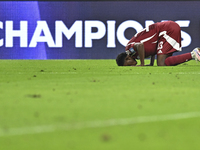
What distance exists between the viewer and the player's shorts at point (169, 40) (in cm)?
896

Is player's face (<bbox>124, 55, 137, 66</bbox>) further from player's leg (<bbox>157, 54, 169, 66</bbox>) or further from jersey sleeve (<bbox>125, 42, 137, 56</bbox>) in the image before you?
player's leg (<bbox>157, 54, 169, 66</bbox>)

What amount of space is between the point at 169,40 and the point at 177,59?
17.9 inches

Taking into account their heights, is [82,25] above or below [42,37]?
above

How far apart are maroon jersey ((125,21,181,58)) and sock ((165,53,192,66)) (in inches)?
6.8

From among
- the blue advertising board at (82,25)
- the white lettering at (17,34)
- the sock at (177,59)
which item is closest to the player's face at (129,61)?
the sock at (177,59)

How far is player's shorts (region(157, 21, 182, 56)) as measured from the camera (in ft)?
29.4

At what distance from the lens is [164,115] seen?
9.20 feet

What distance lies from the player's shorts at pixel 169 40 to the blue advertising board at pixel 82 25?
223 inches

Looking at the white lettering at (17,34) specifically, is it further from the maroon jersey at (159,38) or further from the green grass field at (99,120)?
the green grass field at (99,120)

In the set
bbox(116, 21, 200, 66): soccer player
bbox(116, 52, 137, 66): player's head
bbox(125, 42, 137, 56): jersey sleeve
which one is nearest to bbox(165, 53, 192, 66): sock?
bbox(116, 21, 200, 66): soccer player

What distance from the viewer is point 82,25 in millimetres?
14898

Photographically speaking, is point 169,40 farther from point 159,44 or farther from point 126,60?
point 126,60

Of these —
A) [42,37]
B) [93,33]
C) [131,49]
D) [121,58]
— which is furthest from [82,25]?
[131,49]

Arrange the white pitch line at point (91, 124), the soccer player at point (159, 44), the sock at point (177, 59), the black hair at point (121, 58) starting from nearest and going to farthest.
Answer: the white pitch line at point (91, 124), the sock at point (177, 59), the soccer player at point (159, 44), the black hair at point (121, 58)
